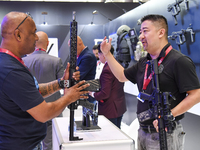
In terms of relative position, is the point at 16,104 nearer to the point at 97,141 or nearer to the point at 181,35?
the point at 97,141

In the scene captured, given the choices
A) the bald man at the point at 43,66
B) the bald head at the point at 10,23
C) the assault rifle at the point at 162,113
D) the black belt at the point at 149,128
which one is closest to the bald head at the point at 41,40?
the bald man at the point at 43,66

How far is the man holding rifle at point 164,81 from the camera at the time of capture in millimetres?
1652

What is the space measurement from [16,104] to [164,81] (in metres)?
1.07

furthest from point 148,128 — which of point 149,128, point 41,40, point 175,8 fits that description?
point 175,8

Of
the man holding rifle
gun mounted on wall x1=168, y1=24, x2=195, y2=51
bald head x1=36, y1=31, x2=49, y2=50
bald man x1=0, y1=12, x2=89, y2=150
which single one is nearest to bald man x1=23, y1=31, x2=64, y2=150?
bald head x1=36, y1=31, x2=49, y2=50

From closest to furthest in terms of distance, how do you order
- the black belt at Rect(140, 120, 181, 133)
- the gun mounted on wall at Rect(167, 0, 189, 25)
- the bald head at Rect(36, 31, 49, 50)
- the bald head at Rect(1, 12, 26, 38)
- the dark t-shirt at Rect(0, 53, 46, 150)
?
1. the dark t-shirt at Rect(0, 53, 46, 150)
2. the bald head at Rect(1, 12, 26, 38)
3. the black belt at Rect(140, 120, 181, 133)
4. the bald head at Rect(36, 31, 49, 50)
5. the gun mounted on wall at Rect(167, 0, 189, 25)

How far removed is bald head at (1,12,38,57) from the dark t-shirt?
101 millimetres

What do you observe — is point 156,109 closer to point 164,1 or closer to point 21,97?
point 21,97

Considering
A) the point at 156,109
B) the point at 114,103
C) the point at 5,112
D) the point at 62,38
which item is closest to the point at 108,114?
the point at 114,103

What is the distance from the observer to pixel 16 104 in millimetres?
1397

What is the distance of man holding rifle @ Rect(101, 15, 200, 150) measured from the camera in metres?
1.65

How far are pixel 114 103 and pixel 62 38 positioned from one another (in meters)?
5.72

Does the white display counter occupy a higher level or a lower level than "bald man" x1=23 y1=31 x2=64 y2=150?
lower

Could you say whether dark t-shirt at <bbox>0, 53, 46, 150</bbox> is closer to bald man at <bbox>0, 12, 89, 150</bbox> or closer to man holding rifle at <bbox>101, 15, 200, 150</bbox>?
bald man at <bbox>0, 12, 89, 150</bbox>
